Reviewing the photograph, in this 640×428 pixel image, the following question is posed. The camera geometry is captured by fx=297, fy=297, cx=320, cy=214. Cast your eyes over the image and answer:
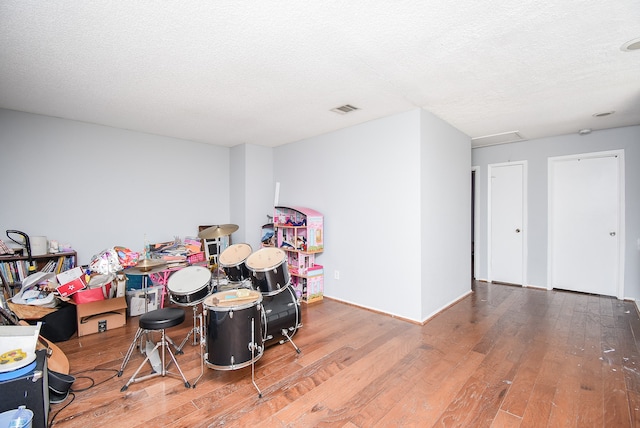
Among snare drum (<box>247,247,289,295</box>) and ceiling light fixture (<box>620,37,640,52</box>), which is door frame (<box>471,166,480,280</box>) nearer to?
ceiling light fixture (<box>620,37,640,52</box>)

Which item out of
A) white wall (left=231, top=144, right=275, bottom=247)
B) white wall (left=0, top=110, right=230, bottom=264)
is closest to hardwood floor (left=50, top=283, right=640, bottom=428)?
white wall (left=0, top=110, right=230, bottom=264)

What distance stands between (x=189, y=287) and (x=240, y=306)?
2.08 ft

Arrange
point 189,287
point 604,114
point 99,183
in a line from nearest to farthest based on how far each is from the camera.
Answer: point 189,287 < point 604,114 < point 99,183

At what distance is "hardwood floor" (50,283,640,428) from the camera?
1897 mm

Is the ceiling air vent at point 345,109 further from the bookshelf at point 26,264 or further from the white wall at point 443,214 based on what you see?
the bookshelf at point 26,264

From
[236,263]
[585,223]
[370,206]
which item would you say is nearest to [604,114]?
[585,223]

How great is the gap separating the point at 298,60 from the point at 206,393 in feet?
8.50

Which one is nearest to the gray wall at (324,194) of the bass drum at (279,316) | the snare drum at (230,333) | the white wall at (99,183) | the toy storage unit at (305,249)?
the white wall at (99,183)

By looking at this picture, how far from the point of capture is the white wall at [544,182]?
4.13 metres

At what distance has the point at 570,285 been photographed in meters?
4.67

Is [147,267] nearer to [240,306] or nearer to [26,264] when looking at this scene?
[240,306]

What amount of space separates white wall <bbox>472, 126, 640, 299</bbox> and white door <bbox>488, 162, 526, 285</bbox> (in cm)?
10

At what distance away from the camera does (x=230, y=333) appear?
2.11 m

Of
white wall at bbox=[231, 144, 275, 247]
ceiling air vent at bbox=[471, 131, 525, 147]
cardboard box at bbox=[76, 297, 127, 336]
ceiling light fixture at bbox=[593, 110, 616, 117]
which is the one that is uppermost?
ceiling light fixture at bbox=[593, 110, 616, 117]
